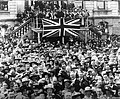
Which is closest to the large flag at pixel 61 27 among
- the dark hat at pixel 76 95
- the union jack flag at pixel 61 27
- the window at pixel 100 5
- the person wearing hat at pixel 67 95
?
the union jack flag at pixel 61 27

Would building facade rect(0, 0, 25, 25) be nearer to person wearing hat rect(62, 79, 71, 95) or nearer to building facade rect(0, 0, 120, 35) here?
building facade rect(0, 0, 120, 35)

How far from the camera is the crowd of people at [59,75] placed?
11.8 m

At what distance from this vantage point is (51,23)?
76.9ft

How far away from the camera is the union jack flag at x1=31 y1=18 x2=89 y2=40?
2324 centimetres

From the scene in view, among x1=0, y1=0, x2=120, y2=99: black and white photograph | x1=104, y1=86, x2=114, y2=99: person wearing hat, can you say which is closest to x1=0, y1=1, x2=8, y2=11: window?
x1=0, y1=0, x2=120, y2=99: black and white photograph

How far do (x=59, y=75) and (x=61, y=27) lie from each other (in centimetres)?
1014

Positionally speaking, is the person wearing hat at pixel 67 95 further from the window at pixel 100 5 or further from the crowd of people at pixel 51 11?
the window at pixel 100 5

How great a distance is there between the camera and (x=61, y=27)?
23.4 metres

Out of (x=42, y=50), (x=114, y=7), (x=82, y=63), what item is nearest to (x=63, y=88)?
(x=82, y=63)

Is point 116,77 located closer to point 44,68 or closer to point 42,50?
point 44,68

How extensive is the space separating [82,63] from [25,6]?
43.6 ft

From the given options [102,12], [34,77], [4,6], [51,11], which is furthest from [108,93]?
[102,12]

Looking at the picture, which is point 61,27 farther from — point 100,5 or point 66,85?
→ point 66,85

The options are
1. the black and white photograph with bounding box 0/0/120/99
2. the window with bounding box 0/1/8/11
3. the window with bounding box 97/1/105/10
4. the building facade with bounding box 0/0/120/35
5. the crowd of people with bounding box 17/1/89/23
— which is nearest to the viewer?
the black and white photograph with bounding box 0/0/120/99
